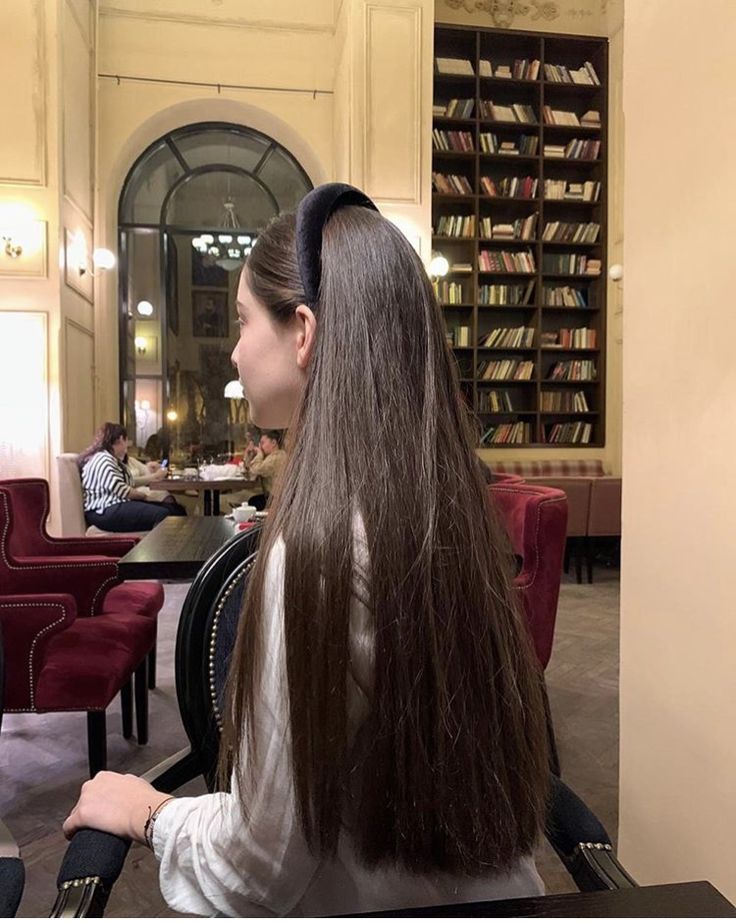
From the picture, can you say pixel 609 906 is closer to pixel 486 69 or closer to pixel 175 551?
pixel 175 551

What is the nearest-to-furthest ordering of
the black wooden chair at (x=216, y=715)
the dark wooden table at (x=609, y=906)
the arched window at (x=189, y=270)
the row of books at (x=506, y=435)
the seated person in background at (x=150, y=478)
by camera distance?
1. the dark wooden table at (x=609, y=906)
2. the black wooden chair at (x=216, y=715)
3. the seated person in background at (x=150, y=478)
4. the row of books at (x=506, y=435)
5. the arched window at (x=189, y=270)

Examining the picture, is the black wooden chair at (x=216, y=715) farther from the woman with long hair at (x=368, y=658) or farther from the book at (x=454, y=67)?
the book at (x=454, y=67)

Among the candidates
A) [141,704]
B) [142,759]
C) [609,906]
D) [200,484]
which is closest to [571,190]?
[200,484]

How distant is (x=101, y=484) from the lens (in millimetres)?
5156

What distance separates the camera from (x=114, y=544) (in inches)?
132

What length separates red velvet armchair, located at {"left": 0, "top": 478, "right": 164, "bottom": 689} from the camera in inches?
108

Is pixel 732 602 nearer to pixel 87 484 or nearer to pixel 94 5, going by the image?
pixel 87 484

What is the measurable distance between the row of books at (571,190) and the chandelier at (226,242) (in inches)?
129

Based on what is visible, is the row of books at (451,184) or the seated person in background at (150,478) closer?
the seated person in background at (150,478)

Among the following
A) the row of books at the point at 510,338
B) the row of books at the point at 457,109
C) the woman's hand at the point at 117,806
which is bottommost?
the woman's hand at the point at 117,806

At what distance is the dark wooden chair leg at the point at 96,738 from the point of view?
219 cm

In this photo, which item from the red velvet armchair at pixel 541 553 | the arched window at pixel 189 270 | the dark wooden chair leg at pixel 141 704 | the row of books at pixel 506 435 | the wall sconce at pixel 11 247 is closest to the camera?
the red velvet armchair at pixel 541 553

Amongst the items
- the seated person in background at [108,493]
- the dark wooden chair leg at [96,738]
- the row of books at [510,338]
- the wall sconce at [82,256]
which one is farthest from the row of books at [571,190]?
the dark wooden chair leg at [96,738]

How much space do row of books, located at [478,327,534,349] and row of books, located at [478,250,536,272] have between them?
0.62m
